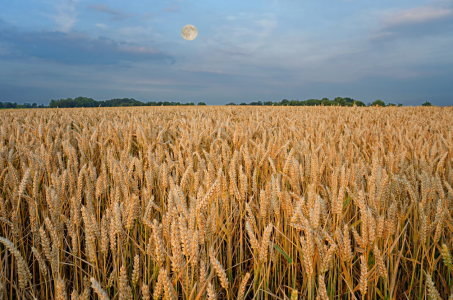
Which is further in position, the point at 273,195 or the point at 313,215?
the point at 273,195

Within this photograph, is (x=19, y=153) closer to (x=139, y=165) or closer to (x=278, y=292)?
(x=139, y=165)

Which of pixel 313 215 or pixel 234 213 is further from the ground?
pixel 313 215

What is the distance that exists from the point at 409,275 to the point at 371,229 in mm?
599

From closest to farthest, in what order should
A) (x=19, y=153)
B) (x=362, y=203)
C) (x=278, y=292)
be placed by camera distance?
(x=362, y=203) → (x=278, y=292) → (x=19, y=153)

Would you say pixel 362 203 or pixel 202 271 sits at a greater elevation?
pixel 362 203

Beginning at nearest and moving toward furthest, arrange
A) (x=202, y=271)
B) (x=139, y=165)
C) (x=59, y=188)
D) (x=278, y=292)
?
(x=202, y=271) < (x=278, y=292) < (x=59, y=188) < (x=139, y=165)

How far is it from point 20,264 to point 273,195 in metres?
0.88

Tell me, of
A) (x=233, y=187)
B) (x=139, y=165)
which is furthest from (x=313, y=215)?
(x=139, y=165)

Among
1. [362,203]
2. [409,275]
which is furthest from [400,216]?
[362,203]

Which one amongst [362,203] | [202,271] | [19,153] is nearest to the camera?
[202,271]

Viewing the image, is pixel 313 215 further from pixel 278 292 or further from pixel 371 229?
pixel 278 292

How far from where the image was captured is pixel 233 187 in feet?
3.80

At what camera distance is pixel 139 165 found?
4.83ft

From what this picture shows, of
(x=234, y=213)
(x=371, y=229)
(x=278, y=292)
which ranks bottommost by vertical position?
(x=278, y=292)
